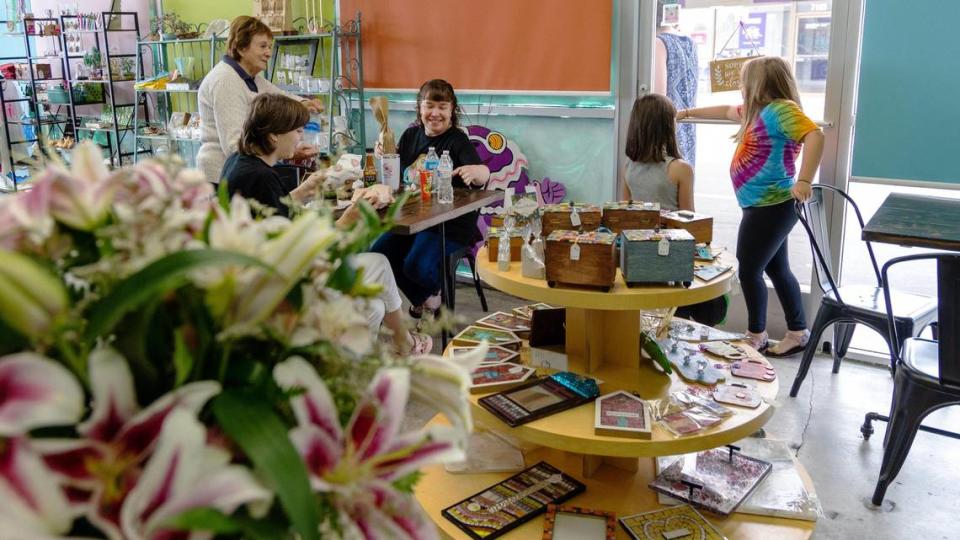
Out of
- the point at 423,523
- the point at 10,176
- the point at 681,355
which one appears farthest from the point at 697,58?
the point at 10,176

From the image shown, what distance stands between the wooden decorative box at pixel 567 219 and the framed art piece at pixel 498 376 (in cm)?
39

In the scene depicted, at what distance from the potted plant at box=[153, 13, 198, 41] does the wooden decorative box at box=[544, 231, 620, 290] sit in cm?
510

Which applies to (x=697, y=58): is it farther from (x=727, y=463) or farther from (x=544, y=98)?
(x=727, y=463)

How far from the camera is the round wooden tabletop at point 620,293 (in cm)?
200

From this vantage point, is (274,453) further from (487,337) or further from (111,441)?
(487,337)

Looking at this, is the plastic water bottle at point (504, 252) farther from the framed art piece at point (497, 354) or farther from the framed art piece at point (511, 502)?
the framed art piece at point (511, 502)

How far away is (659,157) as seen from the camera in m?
3.60

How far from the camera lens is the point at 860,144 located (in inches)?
153

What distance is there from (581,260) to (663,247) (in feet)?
0.67

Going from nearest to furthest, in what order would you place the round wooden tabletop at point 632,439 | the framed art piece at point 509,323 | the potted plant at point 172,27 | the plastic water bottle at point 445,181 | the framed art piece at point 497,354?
the round wooden tabletop at point 632,439 < the framed art piece at point 497,354 < the framed art piece at point 509,323 < the plastic water bottle at point 445,181 < the potted plant at point 172,27

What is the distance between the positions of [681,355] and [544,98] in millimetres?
2760

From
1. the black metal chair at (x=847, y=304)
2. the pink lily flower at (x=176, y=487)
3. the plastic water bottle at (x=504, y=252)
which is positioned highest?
the pink lily flower at (x=176, y=487)

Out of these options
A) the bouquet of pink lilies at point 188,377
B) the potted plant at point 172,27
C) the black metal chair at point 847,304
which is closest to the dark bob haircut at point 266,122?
the black metal chair at point 847,304

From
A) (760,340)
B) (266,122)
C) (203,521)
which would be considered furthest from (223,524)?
(760,340)
